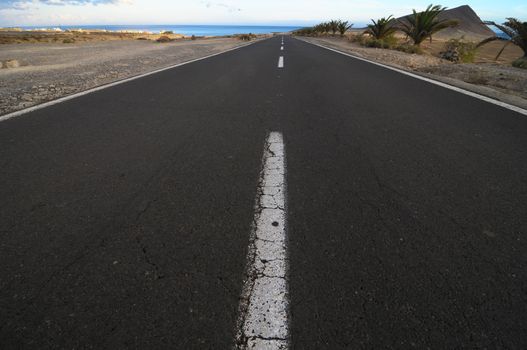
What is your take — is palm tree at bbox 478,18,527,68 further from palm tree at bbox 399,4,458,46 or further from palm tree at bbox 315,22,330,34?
palm tree at bbox 315,22,330,34

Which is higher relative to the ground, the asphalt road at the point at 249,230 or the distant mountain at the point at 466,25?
the distant mountain at the point at 466,25

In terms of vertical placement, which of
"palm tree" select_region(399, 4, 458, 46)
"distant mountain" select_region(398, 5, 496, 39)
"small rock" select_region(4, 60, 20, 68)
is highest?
"distant mountain" select_region(398, 5, 496, 39)

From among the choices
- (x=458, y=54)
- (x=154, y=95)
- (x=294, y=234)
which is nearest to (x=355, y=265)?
(x=294, y=234)

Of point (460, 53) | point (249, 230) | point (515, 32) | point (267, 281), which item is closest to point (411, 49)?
point (460, 53)

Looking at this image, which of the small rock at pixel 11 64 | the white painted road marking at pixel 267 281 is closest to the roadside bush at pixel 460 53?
the white painted road marking at pixel 267 281

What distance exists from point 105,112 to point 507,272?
476 centimetres

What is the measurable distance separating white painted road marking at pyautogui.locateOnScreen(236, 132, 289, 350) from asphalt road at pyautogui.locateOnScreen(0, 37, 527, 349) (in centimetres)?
5

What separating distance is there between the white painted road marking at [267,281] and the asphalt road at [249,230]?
0.05 m

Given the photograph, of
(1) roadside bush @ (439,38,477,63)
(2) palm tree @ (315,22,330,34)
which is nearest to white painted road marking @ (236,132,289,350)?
(1) roadside bush @ (439,38,477,63)

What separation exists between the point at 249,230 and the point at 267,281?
43 centimetres

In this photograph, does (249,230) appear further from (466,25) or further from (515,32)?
(466,25)

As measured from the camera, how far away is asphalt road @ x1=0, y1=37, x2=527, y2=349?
1.31m

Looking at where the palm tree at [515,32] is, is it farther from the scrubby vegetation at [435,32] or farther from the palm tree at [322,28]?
the palm tree at [322,28]

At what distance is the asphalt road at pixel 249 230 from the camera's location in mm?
1309
